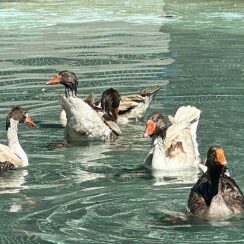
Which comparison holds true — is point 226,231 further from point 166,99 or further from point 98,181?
point 166,99

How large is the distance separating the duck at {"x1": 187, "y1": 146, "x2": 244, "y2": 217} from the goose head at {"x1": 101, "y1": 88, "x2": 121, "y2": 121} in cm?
503

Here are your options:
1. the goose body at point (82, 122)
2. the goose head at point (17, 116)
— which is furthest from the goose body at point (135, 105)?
the goose head at point (17, 116)

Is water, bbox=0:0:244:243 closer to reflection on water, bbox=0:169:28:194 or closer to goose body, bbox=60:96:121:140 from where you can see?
reflection on water, bbox=0:169:28:194

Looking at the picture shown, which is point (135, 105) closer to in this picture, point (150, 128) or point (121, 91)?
point (121, 91)

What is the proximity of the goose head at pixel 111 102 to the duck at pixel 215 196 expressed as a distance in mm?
5028

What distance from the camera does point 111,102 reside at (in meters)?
14.3

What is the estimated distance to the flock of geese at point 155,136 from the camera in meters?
9.16

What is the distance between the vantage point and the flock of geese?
9.16 metres

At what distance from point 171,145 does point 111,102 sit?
2.50 metres

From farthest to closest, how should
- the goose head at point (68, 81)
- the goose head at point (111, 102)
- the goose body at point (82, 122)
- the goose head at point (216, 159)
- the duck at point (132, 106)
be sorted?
1. the duck at point (132, 106)
2. the goose head at point (111, 102)
3. the goose head at point (68, 81)
4. the goose body at point (82, 122)
5. the goose head at point (216, 159)

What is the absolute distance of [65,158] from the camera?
12164 mm

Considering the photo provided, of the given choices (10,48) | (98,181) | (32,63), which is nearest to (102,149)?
(98,181)

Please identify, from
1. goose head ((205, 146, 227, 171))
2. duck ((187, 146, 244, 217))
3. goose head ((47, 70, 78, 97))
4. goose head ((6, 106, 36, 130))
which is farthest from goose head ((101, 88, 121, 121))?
goose head ((205, 146, 227, 171))

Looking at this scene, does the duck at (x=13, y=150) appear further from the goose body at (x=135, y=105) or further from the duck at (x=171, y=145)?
the goose body at (x=135, y=105)
